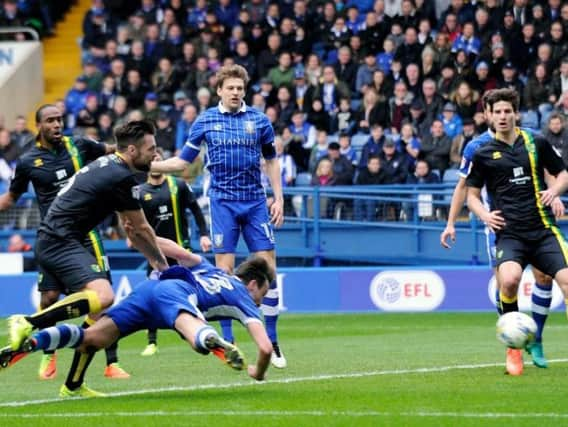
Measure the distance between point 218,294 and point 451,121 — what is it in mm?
13427

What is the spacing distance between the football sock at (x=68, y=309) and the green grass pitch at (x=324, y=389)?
21.9 inches

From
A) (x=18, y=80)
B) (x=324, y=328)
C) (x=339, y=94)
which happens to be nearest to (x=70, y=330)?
(x=324, y=328)

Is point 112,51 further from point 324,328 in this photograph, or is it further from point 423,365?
point 423,365

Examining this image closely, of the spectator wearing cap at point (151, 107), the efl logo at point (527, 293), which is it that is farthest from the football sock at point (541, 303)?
the spectator wearing cap at point (151, 107)

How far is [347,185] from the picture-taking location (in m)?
22.0

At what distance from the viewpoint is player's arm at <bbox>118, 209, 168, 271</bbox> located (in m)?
9.80

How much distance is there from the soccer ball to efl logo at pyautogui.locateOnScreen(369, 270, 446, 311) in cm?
935

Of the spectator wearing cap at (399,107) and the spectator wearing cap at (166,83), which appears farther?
the spectator wearing cap at (166,83)

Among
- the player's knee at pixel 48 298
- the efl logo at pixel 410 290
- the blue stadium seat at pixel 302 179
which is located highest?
the player's knee at pixel 48 298

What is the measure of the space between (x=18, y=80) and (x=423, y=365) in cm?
1901

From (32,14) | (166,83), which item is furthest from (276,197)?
(32,14)

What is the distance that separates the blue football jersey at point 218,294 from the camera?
9367mm

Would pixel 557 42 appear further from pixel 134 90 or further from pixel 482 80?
pixel 134 90

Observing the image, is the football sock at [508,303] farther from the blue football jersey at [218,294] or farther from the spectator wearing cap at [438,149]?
the spectator wearing cap at [438,149]
